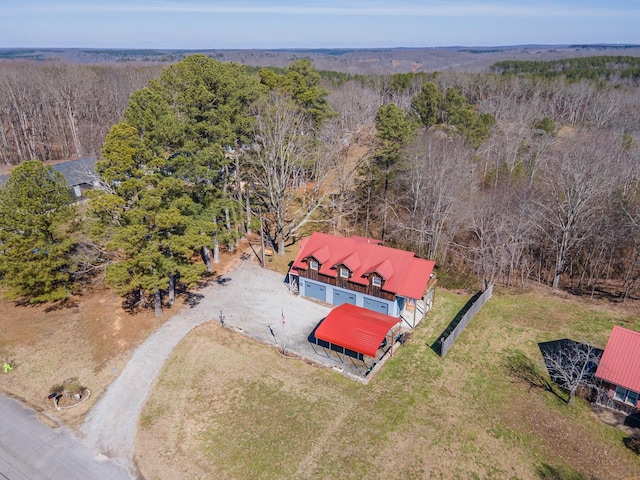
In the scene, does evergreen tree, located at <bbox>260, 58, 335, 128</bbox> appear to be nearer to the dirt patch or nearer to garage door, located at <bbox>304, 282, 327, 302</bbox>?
garage door, located at <bbox>304, 282, 327, 302</bbox>

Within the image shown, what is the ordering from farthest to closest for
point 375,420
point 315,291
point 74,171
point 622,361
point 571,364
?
1. point 74,171
2. point 315,291
3. point 571,364
4. point 622,361
5. point 375,420

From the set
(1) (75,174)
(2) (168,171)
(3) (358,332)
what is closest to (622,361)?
(3) (358,332)

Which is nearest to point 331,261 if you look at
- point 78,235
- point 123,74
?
point 78,235

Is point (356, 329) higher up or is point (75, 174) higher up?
point (75, 174)

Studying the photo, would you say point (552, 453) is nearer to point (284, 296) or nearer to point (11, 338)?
point (284, 296)

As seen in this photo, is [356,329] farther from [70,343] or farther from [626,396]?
[70,343]

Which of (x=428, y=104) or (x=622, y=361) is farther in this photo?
(x=428, y=104)
